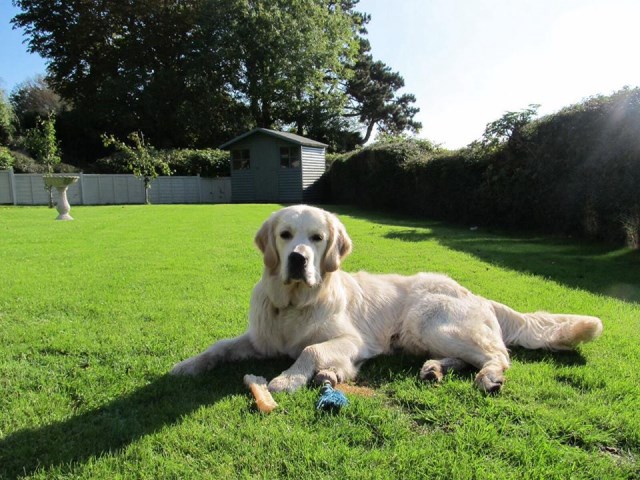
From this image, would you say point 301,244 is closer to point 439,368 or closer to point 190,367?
point 190,367

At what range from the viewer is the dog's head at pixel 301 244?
319 centimetres

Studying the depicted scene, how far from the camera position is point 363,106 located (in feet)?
149

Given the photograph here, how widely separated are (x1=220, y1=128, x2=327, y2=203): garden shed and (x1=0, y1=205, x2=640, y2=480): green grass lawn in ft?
83.0

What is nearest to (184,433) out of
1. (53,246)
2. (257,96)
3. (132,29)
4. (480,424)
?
(480,424)

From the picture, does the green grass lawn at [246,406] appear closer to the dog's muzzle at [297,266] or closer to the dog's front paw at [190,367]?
the dog's front paw at [190,367]

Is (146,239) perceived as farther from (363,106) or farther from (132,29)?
(363,106)

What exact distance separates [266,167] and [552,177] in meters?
22.6

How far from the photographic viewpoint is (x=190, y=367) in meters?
3.12

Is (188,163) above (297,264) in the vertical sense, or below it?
above

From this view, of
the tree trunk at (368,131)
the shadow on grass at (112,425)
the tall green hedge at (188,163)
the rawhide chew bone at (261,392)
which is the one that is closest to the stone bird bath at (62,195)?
the shadow on grass at (112,425)

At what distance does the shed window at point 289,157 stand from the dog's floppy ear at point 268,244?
27.4 meters

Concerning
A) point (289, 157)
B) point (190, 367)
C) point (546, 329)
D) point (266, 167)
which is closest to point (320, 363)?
point (190, 367)

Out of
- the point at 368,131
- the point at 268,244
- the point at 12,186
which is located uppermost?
the point at 368,131

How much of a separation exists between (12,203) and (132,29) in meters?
19.8
